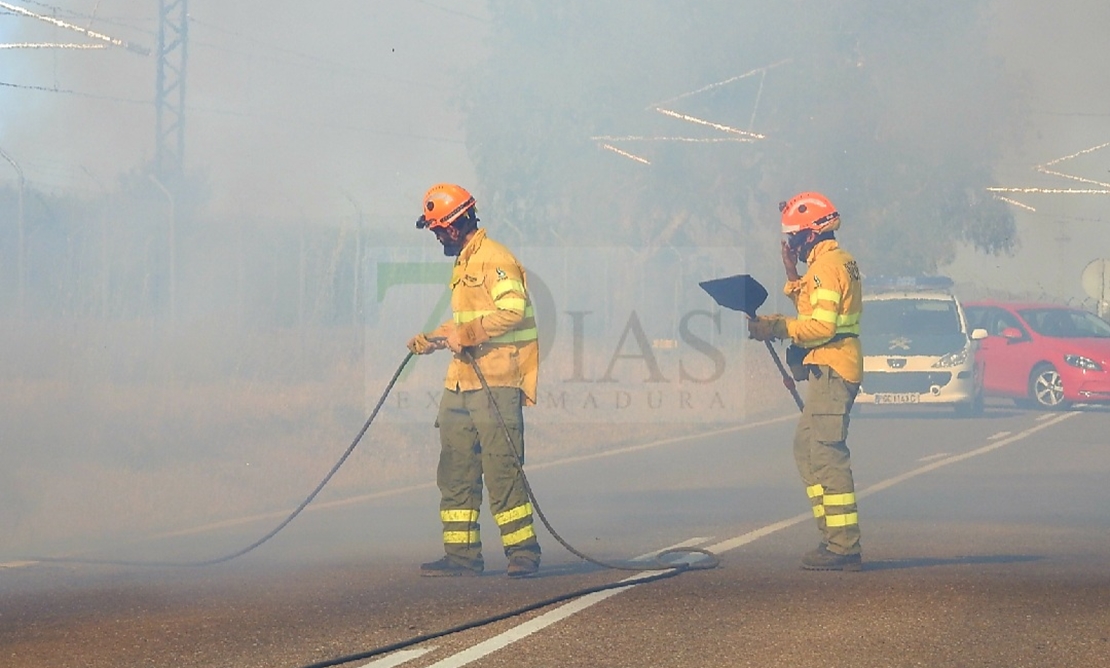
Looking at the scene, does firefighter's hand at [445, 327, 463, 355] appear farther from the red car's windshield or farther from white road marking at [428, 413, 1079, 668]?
the red car's windshield

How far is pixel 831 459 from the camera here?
28.6 feet

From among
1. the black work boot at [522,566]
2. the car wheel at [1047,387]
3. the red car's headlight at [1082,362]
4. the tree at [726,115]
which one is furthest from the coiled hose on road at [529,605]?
the tree at [726,115]

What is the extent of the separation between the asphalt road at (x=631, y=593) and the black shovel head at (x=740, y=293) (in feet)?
4.32

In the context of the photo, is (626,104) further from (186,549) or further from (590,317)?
(186,549)

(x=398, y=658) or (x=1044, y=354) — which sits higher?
(x=1044, y=354)

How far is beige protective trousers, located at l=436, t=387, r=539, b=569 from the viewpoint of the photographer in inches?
336

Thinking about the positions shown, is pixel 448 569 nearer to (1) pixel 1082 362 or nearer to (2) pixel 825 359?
(2) pixel 825 359

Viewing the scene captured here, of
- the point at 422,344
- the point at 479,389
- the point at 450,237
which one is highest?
the point at 450,237

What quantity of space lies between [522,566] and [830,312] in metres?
1.96

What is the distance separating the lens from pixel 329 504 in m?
13.2

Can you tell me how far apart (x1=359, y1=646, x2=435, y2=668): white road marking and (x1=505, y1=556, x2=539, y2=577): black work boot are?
1973mm

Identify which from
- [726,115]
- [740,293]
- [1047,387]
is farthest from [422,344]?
[726,115]

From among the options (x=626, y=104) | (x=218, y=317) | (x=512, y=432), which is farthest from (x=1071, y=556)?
(x=626, y=104)

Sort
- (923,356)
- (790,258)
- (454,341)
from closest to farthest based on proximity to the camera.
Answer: (454,341) → (790,258) → (923,356)
